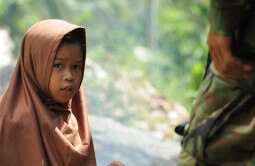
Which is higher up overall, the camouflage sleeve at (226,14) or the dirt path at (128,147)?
the camouflage sleeve at (226,14)

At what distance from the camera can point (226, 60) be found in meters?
3.49

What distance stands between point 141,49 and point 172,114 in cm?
256

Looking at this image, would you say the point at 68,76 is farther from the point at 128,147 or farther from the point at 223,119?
the point at 128,147

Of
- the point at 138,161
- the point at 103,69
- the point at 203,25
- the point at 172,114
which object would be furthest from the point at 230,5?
the point at 203,25

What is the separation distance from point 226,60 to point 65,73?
1.15 m

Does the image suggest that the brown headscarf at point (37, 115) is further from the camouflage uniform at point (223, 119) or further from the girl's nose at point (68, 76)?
the camouflage uniform at point (223, 119)

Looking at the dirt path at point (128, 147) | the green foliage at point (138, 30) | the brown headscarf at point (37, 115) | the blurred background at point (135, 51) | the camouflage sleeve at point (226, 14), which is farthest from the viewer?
the green foliage at point (138, 30)

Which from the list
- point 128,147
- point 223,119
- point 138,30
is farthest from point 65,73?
point 138,30

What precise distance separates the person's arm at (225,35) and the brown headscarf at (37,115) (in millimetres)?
1086

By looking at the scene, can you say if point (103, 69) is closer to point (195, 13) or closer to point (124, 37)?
point (124, 37)

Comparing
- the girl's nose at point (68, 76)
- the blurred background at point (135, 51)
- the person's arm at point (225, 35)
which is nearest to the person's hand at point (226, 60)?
the person's arm at point (225, 35)

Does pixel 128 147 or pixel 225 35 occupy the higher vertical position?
pixel 225 35

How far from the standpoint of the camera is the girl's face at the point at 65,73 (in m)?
4.32

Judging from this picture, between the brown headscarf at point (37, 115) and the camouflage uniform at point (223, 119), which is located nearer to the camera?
the camouflage uniform at point (223, 119)
